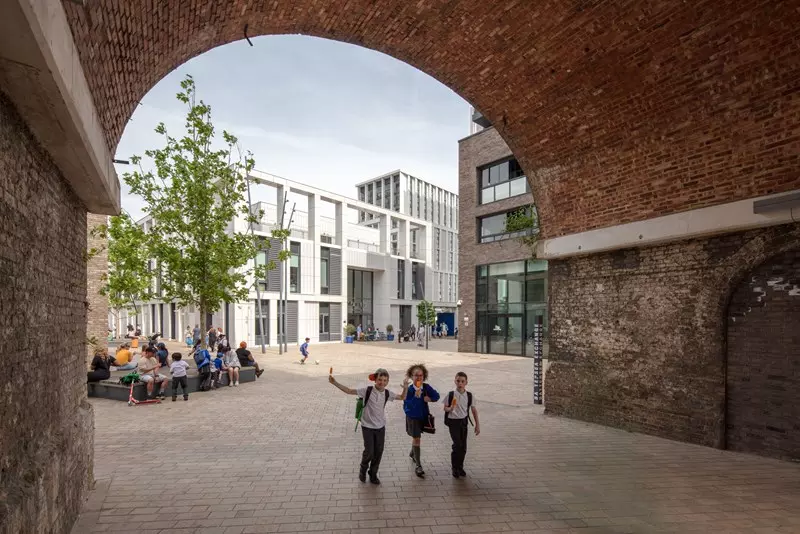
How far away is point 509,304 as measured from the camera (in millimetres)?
24547

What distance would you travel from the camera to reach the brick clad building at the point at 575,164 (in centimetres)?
352

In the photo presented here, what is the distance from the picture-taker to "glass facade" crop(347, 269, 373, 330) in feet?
132

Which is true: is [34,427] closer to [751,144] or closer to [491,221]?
[751,144]

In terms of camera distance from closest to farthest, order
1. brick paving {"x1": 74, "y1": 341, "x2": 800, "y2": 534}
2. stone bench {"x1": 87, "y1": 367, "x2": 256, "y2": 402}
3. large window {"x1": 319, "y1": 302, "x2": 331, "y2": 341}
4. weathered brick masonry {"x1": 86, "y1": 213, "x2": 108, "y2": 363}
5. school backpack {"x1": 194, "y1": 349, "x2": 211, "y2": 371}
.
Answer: brick paving {"x1": 74, "y1": 341, "x2": 800, "y2": 534}, stone bench {"x1": 87, "y1": 367, "x2": 256, "y2": 402}, school backpack {"x1": 194, "y1": 349, "x2": 211, "y2": 371}, weathered brick masonry {"x1": 86, "y1": 213, "x2": 108, "y2": 363}, large window {"x1": 319, "y1": 302, "x2": 331, "y2": 341}

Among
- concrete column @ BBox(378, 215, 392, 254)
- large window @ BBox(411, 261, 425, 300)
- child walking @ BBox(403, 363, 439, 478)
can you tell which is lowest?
child walking @ BBox(403, 363, 439, 478)

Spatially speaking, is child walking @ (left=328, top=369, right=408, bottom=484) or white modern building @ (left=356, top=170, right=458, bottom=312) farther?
white modern building @ (left=356, top=170, right=458, bottom=312)

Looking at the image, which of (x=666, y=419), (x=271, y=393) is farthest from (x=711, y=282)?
(x=271, y=393)

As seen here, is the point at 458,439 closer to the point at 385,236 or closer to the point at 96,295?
the point at 96,295

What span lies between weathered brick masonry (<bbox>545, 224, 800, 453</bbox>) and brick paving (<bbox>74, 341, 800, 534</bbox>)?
1.58 feet

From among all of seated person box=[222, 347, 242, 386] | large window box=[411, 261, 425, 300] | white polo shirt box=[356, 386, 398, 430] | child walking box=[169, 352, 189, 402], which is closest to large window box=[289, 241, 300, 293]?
large window box=[411, 261, 425, 300]

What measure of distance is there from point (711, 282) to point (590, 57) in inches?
165

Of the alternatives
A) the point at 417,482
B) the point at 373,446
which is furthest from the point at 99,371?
the point at 417,482

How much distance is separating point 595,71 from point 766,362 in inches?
209

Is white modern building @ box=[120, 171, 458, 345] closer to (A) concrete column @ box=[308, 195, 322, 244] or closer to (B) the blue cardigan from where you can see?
(A) concrete column @ box=[308, 195, 322, 244]
